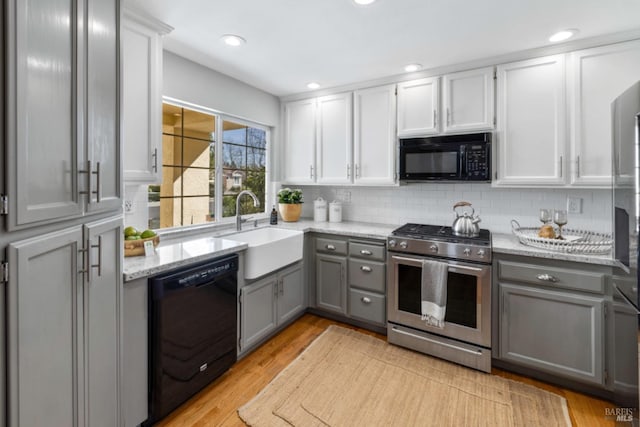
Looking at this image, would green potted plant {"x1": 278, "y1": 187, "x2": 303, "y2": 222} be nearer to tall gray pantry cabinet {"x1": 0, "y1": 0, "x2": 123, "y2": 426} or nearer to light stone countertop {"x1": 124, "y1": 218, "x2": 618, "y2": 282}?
light stone countertop {"x1": 124, "y1": 218, "x2": 618, "y2": 282}

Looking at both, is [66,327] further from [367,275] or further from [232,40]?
[367,275]

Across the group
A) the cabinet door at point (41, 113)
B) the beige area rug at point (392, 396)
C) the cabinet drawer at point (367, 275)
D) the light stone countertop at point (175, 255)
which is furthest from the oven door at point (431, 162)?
the cabinet door at point (41, 113)

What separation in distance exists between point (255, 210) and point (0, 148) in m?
2.73

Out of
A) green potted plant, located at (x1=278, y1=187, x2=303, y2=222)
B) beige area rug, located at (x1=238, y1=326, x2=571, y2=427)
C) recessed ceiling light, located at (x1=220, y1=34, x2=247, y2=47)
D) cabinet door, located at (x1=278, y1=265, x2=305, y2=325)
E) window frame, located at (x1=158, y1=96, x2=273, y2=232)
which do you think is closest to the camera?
beige area rug, located at (x1=238, y1=326, x2=571, y2=427)

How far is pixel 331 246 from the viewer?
118 inches

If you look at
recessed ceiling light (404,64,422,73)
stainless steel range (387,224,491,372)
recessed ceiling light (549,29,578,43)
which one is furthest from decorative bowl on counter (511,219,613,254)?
recessed ceiling light (404,64,422,73)

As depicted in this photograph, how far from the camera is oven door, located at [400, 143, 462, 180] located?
8.72ft

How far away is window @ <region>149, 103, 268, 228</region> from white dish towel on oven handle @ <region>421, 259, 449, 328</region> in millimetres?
1990

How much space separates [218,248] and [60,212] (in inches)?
44.8

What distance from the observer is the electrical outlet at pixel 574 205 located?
8.23ft

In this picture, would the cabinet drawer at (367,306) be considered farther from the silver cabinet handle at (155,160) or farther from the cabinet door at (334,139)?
the silver cabinet handle at (155,160)

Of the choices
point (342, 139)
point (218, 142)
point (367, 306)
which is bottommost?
point (367, 306)

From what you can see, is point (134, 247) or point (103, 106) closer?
point (103, 106)

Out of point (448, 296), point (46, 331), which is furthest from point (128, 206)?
point (448, 296)
